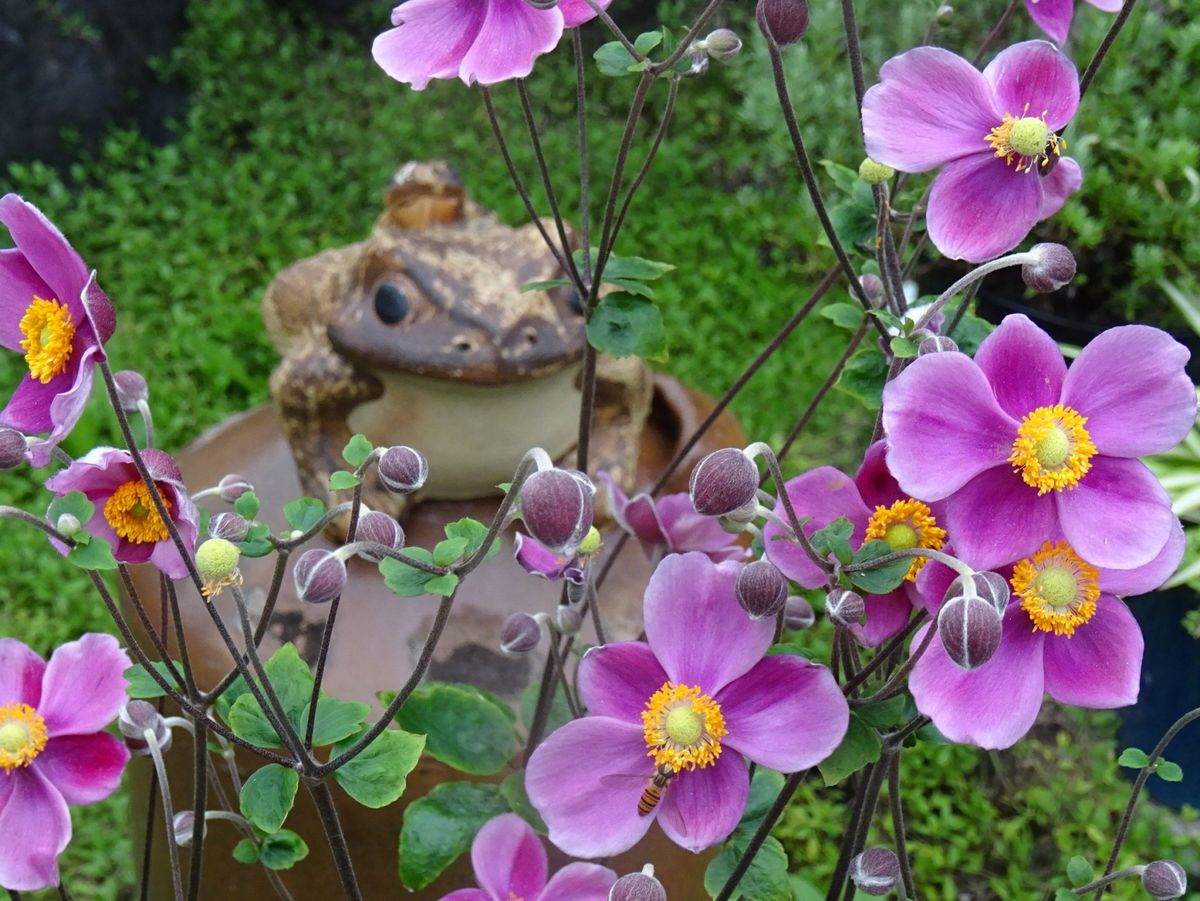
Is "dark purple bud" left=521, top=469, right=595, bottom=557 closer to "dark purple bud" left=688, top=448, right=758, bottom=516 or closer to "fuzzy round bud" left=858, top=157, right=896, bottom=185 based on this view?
"dark purple bud" left=688, top=448, right=758, bottom=516

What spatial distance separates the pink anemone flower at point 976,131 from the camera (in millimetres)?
499

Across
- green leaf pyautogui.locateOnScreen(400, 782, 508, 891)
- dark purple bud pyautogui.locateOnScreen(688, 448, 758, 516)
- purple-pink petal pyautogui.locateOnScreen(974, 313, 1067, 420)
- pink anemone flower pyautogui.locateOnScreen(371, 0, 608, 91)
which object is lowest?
green leaf pyautogui.locateOnScreen(400, 782, 508, 891)

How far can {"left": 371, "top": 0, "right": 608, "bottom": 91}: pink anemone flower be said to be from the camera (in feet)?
1.81

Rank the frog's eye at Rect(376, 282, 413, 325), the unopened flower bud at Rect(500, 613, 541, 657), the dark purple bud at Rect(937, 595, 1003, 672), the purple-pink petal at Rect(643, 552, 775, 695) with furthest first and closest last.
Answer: the frog's eye at Rect(376, 282, 413, 325) → the unopened flower bud at Rect(500, 613, 541, 657) → the purple-pink petal at Rect(643, 552, 775, 695) → the dark purple bud at Rect(937, 595, 1003, 672)

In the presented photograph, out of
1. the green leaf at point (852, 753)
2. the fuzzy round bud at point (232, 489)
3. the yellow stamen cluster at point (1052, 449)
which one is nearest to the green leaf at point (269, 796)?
the fuzzy round bud at point (232, 489)

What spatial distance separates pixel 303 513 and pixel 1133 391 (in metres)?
0.37

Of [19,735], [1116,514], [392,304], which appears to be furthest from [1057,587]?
[392,304]

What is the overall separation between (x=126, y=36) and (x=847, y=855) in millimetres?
3084

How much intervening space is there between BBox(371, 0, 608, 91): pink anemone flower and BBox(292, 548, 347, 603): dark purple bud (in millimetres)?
224

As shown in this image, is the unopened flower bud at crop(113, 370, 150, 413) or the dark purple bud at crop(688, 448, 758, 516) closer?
the dark purple bud at crop(688, 448, 758, 516)

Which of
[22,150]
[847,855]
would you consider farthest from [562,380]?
[22,150]

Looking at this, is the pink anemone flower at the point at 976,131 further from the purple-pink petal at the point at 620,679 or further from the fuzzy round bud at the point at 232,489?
the fuzzy round bud at the point at 232,489

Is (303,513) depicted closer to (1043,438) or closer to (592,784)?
(592,784)

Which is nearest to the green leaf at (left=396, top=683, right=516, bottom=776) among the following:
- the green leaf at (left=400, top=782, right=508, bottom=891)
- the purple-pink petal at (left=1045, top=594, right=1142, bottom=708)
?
the green leaf at (left=400, top=782, right=508, bottom=891)
